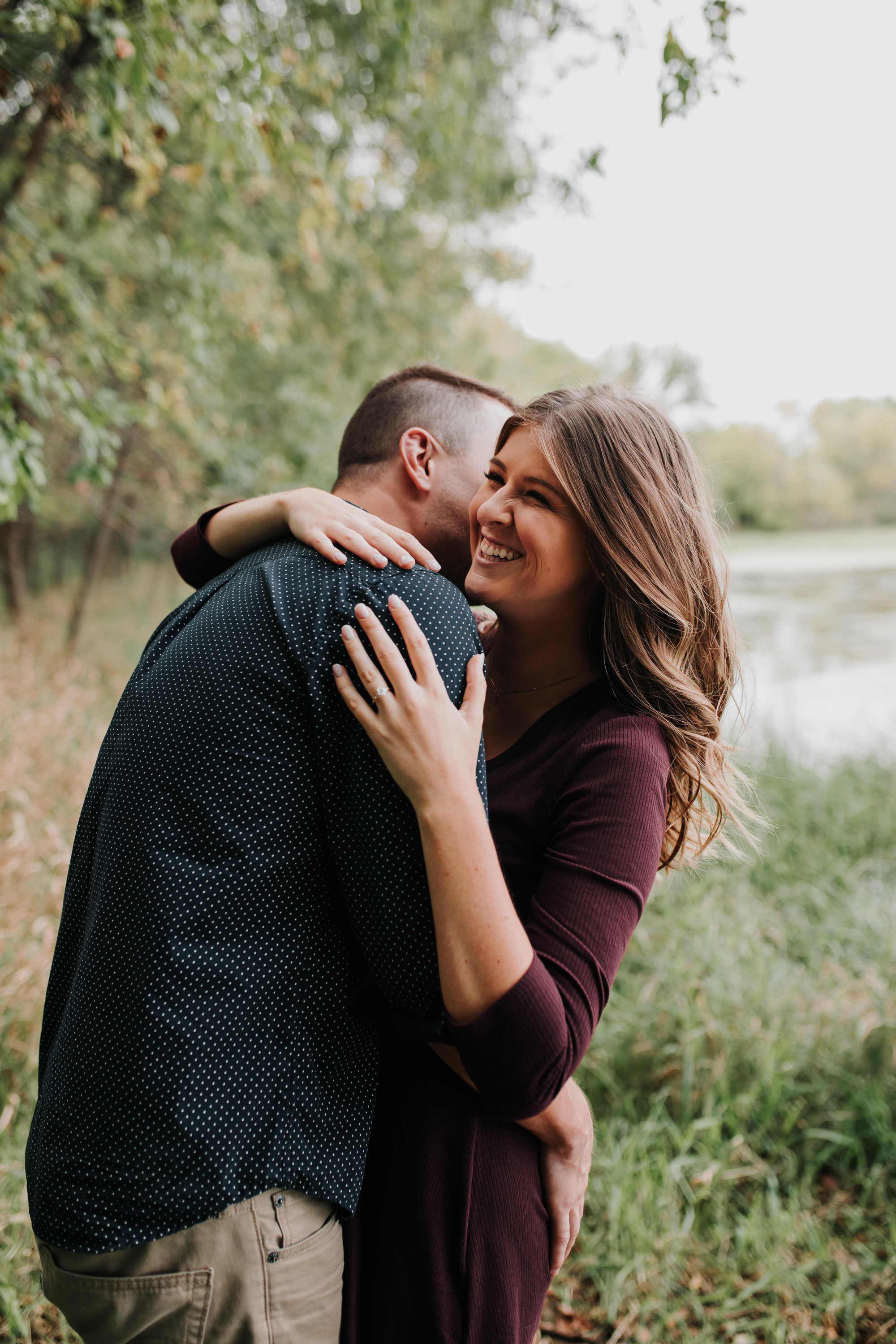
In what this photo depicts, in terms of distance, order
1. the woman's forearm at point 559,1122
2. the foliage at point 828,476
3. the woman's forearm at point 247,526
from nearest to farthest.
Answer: the woman's forearm at point 559,1122 < the woman's forearm at point 247,526 < the foliage at point 828,476

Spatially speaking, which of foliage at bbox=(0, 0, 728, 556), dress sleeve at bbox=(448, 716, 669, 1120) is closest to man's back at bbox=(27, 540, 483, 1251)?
dress sleeve at bbox=(448, 716, 669, 1120)

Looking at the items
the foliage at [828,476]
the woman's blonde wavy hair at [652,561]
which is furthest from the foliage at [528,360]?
the foliage at [828,476]

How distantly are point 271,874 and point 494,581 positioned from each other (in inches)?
32.7

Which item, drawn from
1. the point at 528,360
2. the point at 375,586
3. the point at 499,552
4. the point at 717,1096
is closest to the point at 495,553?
the point at 499,552

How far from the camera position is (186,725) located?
4.19ft

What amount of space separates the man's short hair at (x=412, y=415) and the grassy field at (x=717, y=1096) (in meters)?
2.29

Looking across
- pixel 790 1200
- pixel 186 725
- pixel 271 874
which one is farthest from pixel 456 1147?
pixel 790 1200

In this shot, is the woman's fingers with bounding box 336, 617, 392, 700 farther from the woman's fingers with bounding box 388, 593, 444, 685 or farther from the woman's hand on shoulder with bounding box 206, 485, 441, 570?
the woman's hand on shoulder with bounding box 206, 485, 441, 570

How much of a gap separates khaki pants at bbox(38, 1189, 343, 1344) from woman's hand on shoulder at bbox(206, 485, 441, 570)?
934 millimetres

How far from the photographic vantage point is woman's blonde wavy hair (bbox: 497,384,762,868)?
1.73 meters

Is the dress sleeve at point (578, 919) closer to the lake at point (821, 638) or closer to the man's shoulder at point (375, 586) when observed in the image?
the man's shoulder at point (375, 586)

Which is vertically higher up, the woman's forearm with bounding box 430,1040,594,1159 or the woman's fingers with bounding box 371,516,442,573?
the woman's fingers with bounding box 371,516,442,573

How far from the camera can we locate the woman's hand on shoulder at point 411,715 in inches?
47.5

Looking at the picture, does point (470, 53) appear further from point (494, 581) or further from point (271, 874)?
point (271, 874)
